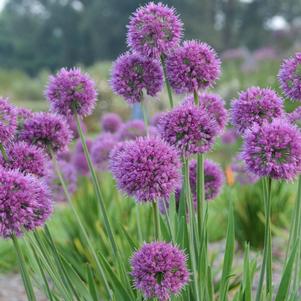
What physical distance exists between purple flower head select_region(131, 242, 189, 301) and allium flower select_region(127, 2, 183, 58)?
674mm

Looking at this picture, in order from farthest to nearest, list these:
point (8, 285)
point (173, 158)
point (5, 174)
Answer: point (8, 285) < point (173, 158) < point (5, 174)

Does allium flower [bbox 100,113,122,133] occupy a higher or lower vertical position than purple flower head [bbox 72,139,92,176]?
higher

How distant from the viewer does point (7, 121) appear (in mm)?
1775

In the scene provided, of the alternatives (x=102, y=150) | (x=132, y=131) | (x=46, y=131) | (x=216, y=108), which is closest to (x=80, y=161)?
(x=102, y=150)

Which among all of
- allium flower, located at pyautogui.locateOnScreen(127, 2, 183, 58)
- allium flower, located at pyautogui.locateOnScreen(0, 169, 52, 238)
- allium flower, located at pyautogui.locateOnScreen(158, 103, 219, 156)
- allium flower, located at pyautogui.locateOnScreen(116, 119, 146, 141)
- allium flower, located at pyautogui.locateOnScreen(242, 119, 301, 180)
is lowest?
allium flower, located at pyautogui.locateOnScreen(0, 169, 52, 238)

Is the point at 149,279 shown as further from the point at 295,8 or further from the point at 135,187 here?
the point at 295,8

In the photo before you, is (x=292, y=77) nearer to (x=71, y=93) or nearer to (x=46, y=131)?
(x=71, y=93)

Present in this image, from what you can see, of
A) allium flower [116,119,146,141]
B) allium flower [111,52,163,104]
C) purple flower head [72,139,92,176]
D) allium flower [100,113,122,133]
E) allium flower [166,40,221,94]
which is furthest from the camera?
allium flower [100,113,122,133]

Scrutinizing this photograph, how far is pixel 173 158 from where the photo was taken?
1.68 meters

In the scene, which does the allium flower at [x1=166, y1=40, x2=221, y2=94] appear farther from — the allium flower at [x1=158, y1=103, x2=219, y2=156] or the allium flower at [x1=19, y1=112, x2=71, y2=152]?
the allium flower at [x1=19, y1=112, x2=71, y2=152]

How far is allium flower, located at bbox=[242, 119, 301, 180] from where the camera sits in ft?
5.16

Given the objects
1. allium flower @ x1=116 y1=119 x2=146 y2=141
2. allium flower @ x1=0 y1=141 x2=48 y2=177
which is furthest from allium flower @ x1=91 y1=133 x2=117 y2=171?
allium flower @ x1=0 y1=141 x2=48 y2=177

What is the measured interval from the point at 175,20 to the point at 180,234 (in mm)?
775

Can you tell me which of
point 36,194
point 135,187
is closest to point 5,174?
point 36,194
